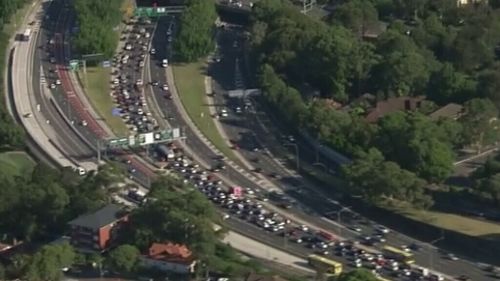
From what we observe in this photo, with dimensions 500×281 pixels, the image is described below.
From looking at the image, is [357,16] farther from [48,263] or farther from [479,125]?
[48,263]

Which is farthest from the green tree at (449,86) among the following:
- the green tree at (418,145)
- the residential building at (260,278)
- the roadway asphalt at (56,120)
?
the residential building at (260,278)

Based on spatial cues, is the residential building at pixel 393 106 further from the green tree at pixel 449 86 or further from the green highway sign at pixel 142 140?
the green highway sign at pixel 142 140

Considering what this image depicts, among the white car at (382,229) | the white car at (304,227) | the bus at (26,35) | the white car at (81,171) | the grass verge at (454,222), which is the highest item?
the bus at (26,35)

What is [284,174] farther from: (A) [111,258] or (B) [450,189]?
(A) [111,258]

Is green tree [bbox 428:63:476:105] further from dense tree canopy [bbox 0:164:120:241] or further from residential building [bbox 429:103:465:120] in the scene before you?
dense tree canopy [bbox 0:164:120:241]

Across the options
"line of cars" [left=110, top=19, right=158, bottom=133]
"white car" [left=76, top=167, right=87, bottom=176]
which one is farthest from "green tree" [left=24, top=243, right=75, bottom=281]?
"line of cars" [left=110, top=19, right=158, bottom=133]

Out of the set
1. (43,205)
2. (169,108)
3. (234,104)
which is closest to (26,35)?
(169,108)
